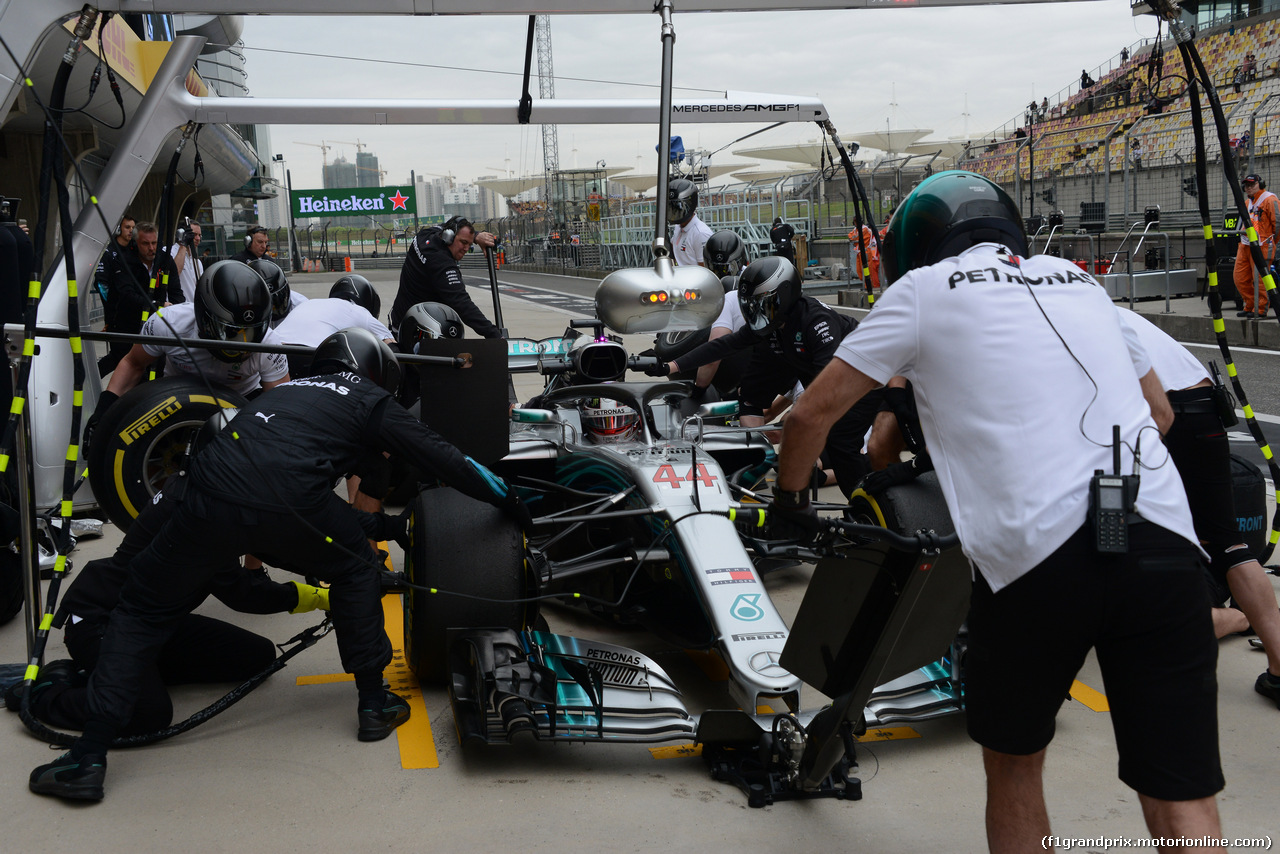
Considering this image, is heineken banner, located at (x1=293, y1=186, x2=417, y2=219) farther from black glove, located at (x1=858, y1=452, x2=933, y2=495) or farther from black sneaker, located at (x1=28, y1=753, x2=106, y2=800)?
black sneaker, located at (x1=28, y1=753, x2=106, y2=800)

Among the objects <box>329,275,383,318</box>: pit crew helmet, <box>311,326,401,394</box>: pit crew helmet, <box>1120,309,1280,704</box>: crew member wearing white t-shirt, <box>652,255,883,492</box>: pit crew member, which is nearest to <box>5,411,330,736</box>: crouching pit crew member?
<box>311,326,401,394</box>: pit crew helmet

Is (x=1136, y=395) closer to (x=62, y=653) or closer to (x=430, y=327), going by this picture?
(x=62, y=653)

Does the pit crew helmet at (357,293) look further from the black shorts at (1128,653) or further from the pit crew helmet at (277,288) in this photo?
the black shorts at (1128,653)

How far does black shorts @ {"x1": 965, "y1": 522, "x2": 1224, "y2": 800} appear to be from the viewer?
1.99 m

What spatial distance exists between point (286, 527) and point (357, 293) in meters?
4.19

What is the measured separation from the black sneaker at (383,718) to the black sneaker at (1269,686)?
3.01 metres

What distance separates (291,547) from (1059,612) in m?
2.50

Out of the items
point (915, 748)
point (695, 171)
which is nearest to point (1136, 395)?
point (915, 748)

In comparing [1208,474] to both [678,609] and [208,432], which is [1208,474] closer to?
[678,609]

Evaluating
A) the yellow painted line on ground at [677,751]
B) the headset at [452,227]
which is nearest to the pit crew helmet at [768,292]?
the yellow painted line on ground at [677,751]

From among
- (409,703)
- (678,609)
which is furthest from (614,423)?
(409,703)

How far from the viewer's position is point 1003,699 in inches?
83.5

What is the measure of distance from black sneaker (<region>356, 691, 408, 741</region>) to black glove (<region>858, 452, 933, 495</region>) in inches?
72.3

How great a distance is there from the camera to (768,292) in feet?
18.6
